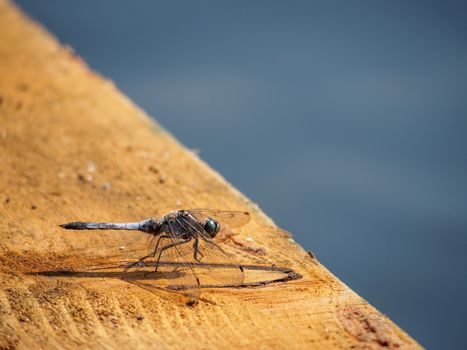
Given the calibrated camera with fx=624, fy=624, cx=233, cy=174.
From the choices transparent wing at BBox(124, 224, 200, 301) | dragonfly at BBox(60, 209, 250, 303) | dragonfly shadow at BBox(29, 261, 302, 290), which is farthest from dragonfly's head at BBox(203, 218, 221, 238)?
dragonfly shadow at BBox(29, 261, 302, 290)

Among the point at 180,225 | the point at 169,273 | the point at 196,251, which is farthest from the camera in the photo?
the point at 180,225

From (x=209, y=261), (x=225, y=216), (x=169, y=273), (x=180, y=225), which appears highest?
(x=225, y=216)

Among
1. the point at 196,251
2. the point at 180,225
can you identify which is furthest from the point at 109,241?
the point at 196,251

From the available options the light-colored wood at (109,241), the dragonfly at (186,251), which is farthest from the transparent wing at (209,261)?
the light-colored wood at (109,241)

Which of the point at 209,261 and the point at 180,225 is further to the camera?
the point at 180,225

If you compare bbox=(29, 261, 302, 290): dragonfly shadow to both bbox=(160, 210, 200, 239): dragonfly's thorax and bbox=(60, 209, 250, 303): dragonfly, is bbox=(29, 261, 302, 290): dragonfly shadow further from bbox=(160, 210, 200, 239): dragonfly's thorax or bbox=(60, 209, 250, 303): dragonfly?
bbox=(160, 210, 200, 239): dragonfly's thorax

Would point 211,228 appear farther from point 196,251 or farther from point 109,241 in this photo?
point 109,241

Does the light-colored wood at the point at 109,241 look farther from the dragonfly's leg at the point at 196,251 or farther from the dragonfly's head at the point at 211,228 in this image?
the dragonfly's leg at the point at 196,251
